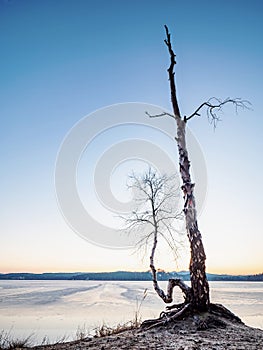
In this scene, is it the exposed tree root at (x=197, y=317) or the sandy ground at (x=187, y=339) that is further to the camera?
the exposed tree root at (x=197, y=317)

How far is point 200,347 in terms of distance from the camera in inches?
240

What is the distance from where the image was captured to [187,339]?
6.79 m

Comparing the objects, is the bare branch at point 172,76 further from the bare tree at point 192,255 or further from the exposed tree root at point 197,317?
the exposed tree root at point 197,317

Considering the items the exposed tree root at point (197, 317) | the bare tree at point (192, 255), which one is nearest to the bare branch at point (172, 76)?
the bare tree at point (192, 255)

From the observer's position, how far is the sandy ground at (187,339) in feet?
20.6

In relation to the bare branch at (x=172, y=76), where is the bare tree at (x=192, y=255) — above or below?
below

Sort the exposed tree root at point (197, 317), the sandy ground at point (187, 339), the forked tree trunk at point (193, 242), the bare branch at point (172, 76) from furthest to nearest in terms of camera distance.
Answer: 1. the bare branch at point (172, 76)
2. the forked tree trunk at point (193, 242)
3. the exposed tree root at point (197, 317)
4. the sandy ground at point (187, 339)

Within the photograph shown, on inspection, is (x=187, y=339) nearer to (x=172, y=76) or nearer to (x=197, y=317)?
(x=197, y=317)

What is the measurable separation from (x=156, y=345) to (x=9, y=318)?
45.3 feet

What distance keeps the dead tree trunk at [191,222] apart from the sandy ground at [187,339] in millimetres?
843

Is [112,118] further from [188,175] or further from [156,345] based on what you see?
[156,345]

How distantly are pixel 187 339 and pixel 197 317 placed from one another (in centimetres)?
148

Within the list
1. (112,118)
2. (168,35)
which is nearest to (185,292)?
(112,118)

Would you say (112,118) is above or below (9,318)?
above
